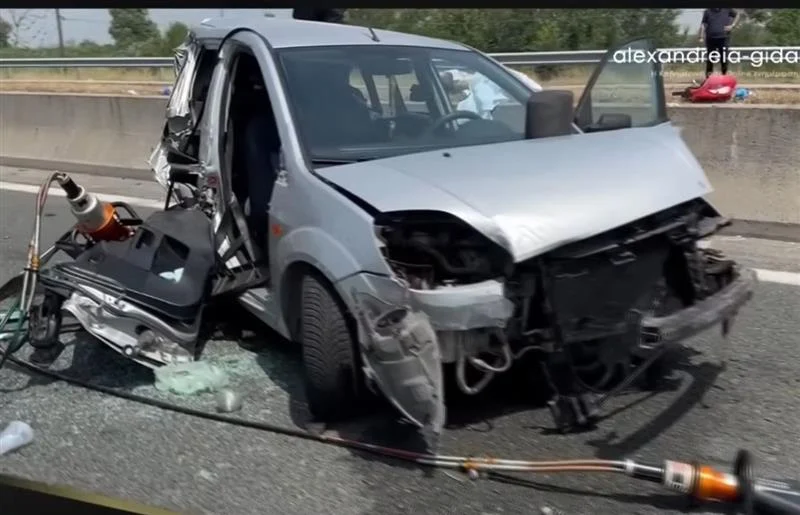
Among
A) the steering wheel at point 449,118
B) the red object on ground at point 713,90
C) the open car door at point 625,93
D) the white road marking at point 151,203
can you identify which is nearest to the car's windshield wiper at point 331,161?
the steering wheel at point 449,118

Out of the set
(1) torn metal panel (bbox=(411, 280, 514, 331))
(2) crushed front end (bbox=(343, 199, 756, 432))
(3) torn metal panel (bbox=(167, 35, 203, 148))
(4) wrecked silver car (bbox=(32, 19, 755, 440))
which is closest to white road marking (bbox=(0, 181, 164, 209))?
(3) torn metal panel (bbox=(167, 35, 203, 148))

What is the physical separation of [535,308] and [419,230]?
54cm

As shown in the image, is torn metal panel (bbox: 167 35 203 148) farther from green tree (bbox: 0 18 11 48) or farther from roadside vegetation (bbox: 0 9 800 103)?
green tree (bbox: 0 18 11 48)

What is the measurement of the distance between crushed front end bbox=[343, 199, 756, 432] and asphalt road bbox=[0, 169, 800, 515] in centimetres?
25

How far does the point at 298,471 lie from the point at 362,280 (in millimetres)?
799

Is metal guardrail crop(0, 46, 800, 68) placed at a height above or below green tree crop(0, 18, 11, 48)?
below

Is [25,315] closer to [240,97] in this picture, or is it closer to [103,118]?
[240,97]

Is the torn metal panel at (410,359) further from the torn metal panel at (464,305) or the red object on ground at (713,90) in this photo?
the red object on ground at (713,90)

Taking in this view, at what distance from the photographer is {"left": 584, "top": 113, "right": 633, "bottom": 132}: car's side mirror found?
179 inches

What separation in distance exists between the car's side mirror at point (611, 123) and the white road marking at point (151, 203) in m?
0.70

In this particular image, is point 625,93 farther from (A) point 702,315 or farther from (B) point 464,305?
(B) point 464,305

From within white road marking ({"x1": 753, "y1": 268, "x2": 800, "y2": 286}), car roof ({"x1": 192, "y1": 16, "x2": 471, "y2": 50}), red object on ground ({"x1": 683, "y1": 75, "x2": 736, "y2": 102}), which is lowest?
white road marking ({"x1": 753, "y1": 268, "x2": 800, "y2": 286})

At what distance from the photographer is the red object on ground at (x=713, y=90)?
752 centimetres

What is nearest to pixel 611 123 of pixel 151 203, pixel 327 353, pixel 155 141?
pixel 327 353
